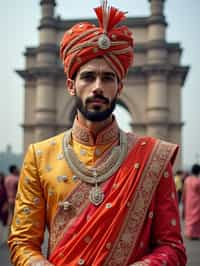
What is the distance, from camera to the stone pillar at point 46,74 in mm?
21891

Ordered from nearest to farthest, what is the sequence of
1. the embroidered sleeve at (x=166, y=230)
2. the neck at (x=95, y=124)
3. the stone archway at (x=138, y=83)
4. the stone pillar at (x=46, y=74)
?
the embroidered sleeve at (x=166, y=230) < the neck at (x=95, y=124) < the stone archway at (x=138, y=83) < the stone pillar at (x=46, y=74)

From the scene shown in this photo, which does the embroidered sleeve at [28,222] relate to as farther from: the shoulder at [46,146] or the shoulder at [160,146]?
the shoulder at [160,146]

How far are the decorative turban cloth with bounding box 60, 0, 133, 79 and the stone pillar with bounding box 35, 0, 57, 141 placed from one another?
792 inches

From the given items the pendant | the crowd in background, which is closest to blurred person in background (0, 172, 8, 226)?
the crowd in background

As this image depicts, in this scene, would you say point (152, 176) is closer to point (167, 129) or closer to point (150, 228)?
point (150, 228)

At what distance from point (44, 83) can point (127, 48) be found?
21.2 m

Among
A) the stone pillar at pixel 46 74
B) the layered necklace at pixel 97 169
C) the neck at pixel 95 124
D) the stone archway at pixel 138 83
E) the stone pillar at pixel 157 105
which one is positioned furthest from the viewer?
the stone pillar at pixel 46 74

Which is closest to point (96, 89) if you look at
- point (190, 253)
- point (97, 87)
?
point (97, 87)

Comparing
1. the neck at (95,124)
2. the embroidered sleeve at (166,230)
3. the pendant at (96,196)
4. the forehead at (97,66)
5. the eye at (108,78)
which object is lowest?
the embroidered sleeve at (166,230)

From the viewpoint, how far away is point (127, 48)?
5.77 ft

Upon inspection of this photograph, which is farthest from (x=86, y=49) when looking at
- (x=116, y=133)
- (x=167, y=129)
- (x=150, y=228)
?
(x=167, y=129)

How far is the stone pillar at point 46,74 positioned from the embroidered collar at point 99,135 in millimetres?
20049

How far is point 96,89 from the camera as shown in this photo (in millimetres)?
1652

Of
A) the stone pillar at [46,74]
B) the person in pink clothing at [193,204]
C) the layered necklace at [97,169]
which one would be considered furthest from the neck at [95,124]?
the stone pillar at [46,74]
